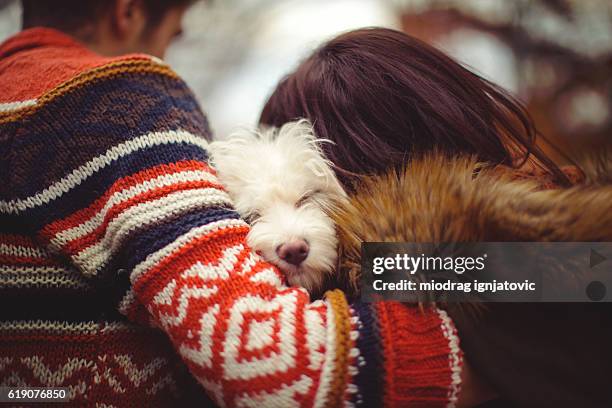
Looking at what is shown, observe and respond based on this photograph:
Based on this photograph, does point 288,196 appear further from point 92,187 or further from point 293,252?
point 92,187

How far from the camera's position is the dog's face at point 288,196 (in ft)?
3.02

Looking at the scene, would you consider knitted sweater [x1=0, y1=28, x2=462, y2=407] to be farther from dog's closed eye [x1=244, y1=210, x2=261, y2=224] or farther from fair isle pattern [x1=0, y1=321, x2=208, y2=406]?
dog's closed eye [x1=244, y1=210, x2=261, y2=224]

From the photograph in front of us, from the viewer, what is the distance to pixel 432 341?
2.49 feet

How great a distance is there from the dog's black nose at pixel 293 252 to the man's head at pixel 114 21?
0.87 m

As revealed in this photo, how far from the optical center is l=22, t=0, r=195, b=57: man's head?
124 cm

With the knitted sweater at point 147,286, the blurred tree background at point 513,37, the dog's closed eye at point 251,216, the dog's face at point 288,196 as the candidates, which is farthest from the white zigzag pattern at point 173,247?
the blurred tree background at point 513,37

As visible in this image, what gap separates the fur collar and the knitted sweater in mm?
136

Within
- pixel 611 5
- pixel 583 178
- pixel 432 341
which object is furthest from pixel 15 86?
pixel 611 5

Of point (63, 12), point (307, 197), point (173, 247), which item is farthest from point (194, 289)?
point (63, 12)

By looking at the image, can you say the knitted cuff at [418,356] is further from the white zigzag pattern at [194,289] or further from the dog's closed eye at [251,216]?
the dog's closed eye at [251,216]

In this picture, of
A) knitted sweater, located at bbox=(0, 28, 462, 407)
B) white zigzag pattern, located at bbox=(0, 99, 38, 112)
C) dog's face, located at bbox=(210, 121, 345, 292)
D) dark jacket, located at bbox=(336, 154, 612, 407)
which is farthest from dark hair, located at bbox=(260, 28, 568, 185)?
white zigzag pattern, located at bbox=(0, 99, 38, 112)

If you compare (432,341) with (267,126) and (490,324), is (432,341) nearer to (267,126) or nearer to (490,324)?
(490,324)

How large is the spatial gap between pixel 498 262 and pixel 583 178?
40 cm

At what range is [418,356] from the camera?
739 millimetres
